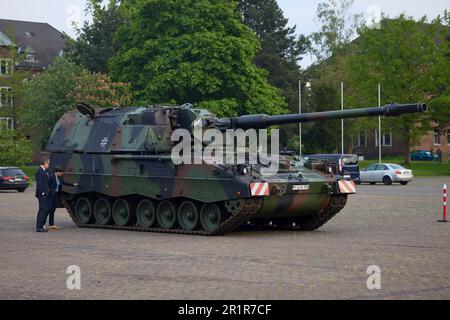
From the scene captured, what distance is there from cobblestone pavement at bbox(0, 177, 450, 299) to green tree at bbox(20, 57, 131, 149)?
33.0 m

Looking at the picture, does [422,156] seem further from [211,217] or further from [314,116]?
[211,217]

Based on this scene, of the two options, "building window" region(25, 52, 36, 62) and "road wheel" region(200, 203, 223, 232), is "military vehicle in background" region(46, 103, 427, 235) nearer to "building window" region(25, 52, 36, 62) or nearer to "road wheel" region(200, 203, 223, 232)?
"road wheel" region(200, 203, 223, 232)

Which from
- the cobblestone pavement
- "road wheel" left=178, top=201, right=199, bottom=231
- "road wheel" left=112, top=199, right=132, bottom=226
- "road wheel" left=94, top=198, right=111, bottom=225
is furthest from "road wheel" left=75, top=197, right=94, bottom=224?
"road wheel" left=178, top=201, right=199, bottom=231

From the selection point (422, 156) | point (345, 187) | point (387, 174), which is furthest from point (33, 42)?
point (345, 187)

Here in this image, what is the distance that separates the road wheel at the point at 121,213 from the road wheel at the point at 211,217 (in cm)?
261

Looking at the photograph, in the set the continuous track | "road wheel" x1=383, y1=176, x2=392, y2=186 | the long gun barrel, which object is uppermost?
the long gun barrel

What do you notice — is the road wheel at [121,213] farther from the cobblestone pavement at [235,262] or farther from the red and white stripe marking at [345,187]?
the red and white stripe marking at [345,187]

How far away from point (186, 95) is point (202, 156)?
35688 millimetres

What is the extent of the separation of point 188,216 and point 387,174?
102 feet

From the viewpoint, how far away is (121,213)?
75.3 ft

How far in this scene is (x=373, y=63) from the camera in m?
68.6

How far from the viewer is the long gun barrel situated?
62.0 feet

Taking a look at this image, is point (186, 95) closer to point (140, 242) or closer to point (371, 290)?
point (140, 242)

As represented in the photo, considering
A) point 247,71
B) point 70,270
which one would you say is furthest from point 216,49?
point 70,270
